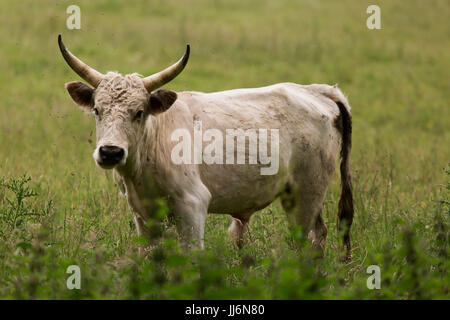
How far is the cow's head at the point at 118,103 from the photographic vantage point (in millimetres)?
4754

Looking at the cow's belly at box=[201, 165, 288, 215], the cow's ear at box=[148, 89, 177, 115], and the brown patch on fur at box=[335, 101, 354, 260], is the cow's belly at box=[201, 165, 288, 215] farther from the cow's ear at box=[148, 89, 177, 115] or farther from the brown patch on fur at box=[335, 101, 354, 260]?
the brown patch on fur at box=[335, 101, 354, 260]

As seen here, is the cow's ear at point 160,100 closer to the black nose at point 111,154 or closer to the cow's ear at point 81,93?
the cow's ear at point 81,93

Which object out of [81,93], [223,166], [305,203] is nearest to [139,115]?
[81,93]

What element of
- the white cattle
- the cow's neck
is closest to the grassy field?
the white cattle

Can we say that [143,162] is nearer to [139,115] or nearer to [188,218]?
[139,115]

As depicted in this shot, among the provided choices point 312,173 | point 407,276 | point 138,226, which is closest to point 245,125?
point 312,173

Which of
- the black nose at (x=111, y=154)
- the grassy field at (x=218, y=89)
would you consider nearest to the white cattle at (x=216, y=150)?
the black nose at (x=111, y=154)

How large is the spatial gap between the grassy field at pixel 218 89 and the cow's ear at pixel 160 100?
94cm

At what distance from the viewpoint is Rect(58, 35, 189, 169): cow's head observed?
475 cm

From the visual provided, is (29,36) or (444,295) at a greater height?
(29,36)
